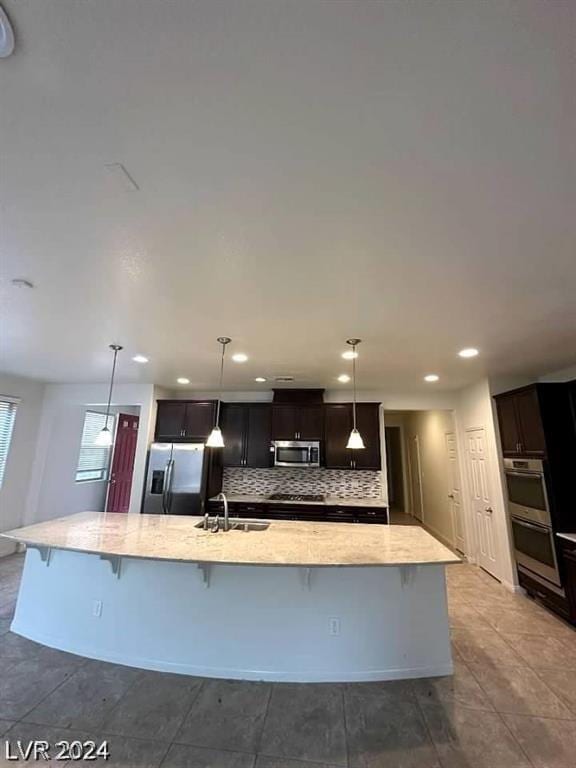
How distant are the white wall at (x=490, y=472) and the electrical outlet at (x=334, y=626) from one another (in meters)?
2.81

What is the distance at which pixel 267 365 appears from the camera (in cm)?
403

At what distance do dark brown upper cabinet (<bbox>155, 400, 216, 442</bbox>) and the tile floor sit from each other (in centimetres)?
283

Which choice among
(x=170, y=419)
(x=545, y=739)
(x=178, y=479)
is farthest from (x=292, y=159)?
(x=170, y=419)

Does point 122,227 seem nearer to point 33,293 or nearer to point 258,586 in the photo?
point 33,293

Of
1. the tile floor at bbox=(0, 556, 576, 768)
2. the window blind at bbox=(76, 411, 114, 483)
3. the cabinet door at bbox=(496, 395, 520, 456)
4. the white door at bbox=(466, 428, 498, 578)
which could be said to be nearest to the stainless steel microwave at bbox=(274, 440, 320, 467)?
the white door at bbox=(466, 428, 498, 578)

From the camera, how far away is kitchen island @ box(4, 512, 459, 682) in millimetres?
2420

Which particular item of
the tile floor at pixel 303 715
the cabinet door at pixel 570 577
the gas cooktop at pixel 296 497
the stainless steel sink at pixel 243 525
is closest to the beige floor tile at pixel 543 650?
the tile floor at pixel 303 715

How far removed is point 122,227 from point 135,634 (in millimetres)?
2830

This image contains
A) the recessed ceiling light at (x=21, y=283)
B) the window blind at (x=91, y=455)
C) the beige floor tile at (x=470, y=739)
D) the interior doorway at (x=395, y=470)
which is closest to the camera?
the beige floor tile at (x=470, y=739)

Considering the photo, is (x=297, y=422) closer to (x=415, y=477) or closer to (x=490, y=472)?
(x=490, y=472)

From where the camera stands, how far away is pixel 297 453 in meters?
5.08

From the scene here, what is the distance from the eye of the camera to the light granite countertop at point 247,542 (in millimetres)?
2264

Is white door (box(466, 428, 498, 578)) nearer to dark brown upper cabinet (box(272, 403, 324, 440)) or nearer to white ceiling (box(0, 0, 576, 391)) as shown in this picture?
dark brown upper cabinet (box(272, 403, 324, 440))

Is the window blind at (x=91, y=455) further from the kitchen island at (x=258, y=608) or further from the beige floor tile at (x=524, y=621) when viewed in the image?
the beige floor tile at (x=524, y=621)
